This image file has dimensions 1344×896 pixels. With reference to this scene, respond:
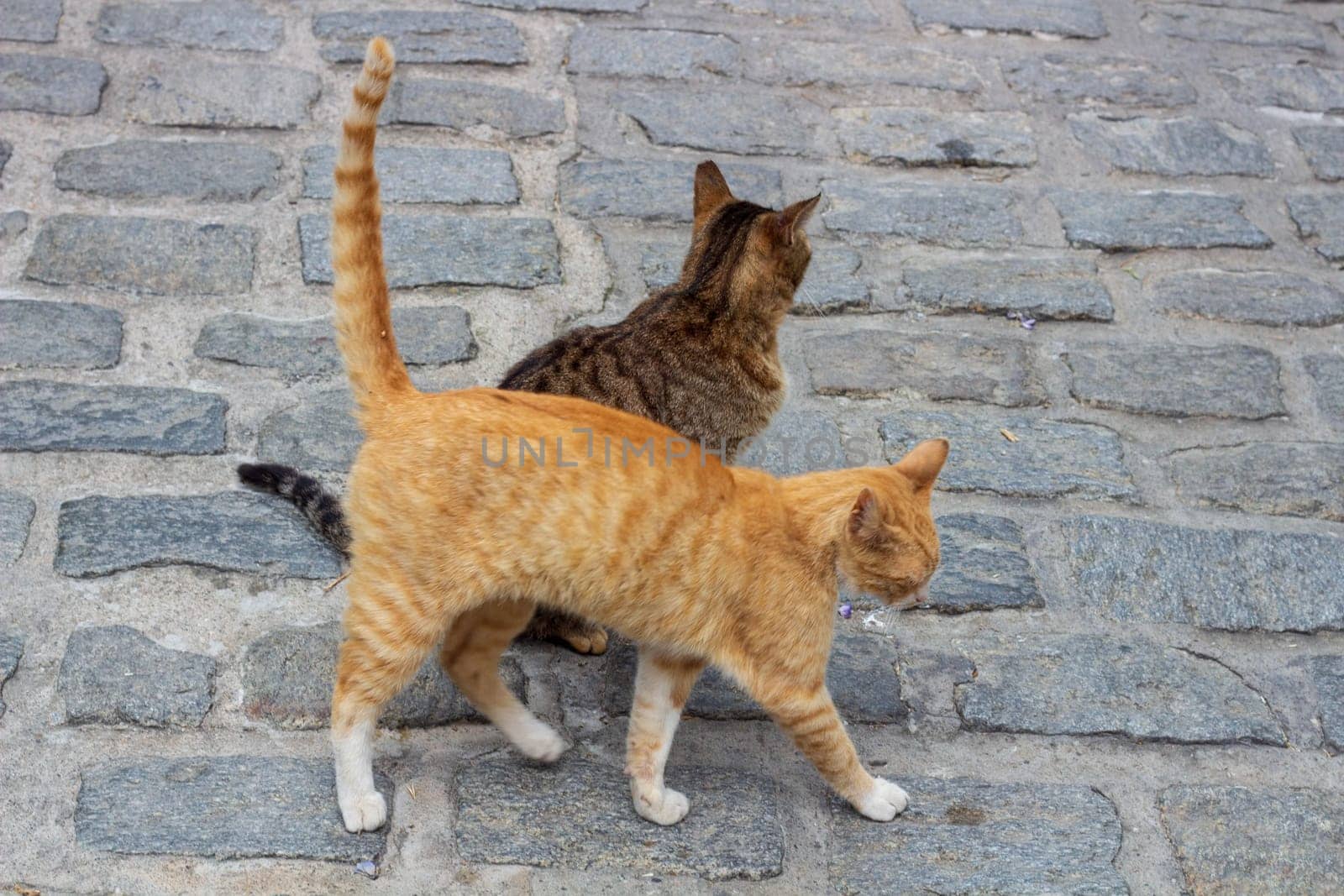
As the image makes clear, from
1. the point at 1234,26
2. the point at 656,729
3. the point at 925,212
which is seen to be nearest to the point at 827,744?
the point at 656,729

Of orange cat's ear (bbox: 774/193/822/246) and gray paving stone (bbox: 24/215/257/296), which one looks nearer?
orange cat's ear (bbox: 774/193/822/246)

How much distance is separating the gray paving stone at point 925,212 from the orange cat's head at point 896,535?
6.99 ft

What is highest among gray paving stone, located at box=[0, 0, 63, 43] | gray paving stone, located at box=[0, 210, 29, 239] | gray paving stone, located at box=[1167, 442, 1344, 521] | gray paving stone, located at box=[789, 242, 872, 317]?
gray paving stone, located at box=[0, 0, 63, 43]

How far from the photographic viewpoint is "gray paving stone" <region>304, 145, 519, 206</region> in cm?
507

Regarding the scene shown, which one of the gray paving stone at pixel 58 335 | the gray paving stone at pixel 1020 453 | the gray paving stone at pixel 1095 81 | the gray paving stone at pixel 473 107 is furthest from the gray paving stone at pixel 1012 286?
the gray paving stone at pixel 58 335

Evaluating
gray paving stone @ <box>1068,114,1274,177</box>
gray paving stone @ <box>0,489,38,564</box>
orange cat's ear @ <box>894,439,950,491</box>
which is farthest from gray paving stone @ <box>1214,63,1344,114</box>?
gray paving stone @ <box>0,489,38,564</box>

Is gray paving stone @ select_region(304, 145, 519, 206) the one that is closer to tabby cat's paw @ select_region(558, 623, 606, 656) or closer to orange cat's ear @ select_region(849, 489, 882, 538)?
tabby cat's paw @ select_region(558, 623, 606, 656)

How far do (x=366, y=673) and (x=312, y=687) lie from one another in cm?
43

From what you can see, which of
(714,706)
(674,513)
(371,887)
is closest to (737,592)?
(674,513)

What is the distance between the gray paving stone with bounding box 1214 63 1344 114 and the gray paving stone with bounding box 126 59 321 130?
4.26m

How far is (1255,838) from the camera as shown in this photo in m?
3.27

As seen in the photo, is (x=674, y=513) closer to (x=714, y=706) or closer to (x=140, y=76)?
(x=714, y=706)

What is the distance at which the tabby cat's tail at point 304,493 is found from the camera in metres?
3.75

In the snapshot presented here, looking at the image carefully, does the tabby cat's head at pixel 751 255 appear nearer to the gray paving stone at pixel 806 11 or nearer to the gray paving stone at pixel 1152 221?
the gray paving stone at pixel 1152 221
